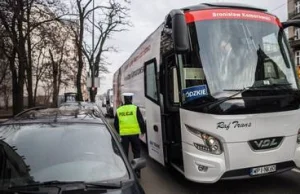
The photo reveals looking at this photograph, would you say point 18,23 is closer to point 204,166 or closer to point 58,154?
point 204,166

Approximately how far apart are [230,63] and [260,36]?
0.87 metres

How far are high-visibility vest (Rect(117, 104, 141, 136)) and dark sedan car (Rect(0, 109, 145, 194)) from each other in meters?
4.07

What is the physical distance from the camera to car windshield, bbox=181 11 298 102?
7043 millimetres

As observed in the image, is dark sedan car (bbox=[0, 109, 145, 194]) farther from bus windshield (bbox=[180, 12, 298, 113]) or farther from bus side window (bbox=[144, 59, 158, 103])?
bus side window (bbox=[144, 59, 158, 103])

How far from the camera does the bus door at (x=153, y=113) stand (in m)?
8.91

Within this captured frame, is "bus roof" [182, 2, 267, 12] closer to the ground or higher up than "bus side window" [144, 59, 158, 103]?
higher up

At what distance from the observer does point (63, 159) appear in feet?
14.4

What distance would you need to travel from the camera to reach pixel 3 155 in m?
4.56

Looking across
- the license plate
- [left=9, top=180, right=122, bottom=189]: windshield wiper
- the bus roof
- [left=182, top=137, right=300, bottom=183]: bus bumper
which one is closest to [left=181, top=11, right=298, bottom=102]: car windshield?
the bus roof

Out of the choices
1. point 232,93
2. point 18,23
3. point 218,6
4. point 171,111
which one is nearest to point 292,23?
point 218,6

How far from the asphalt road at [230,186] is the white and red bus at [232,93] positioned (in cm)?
64

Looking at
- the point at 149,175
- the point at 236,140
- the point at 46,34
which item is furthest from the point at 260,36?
the point at 46,34

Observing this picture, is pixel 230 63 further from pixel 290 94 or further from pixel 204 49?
pixel 290 94

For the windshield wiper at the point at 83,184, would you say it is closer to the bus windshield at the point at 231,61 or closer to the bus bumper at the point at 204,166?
the bus bumper at the point at 204,166
